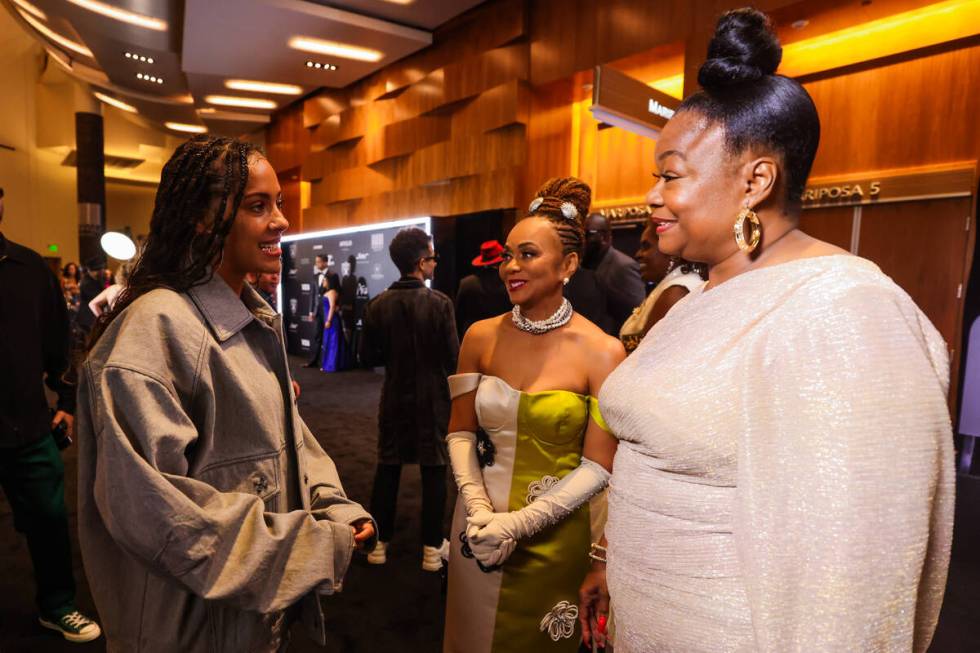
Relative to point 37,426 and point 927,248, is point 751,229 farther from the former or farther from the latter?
point 927,248

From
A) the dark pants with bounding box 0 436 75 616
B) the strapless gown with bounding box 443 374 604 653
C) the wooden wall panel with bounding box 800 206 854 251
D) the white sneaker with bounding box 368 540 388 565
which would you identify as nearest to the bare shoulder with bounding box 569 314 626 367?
the strapless gown with bounding box 443 374 604 653

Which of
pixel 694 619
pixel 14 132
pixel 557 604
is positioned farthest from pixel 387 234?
pixel 14 132

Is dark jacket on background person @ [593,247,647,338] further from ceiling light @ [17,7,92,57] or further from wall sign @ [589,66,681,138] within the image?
ceiling light @ [17,7,92,57]

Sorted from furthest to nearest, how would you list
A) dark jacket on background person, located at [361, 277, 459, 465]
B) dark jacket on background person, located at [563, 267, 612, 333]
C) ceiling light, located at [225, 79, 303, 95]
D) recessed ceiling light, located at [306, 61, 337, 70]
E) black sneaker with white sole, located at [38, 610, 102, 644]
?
ceiling light, located at [225, 79, 303, 95], recessed ceiling light, located at [306, 61, 337, 70], dark jacket on background person, located at [563, 267, 612, 333], dark jacket on background person, located at [361, 277, 459, 465], black sneaker with white sole, located at [38, 610, 102, 644]

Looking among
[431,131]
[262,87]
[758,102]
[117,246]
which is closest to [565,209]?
[758,102]

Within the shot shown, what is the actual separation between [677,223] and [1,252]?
2.65 m

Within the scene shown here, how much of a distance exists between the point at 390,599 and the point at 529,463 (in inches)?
64.8

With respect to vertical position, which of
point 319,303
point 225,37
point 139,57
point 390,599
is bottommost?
point 390,599

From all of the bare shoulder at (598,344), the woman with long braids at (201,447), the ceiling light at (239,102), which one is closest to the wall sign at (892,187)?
the bare shoulder at (598,344)

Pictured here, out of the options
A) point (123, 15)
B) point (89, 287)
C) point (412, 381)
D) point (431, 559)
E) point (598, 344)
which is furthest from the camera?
point (123, 15)

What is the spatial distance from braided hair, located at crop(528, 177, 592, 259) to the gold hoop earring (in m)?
0.89

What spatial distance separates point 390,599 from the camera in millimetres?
2742

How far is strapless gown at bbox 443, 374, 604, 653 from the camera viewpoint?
60.2 inches

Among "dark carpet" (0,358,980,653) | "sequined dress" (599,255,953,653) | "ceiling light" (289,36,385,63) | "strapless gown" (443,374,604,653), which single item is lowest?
"dark carpet" (0,358,980,653)
